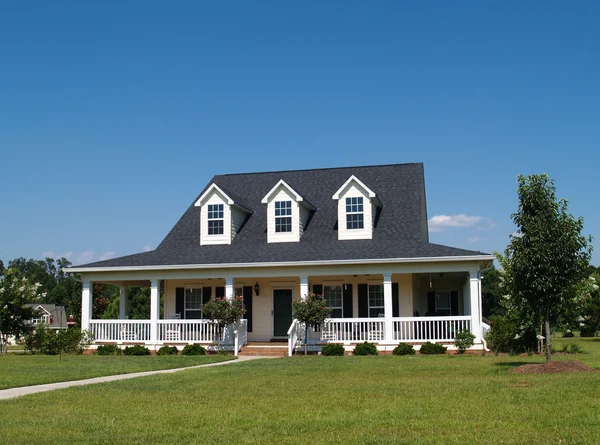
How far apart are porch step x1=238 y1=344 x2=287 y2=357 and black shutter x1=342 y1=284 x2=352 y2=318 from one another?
2996 mm

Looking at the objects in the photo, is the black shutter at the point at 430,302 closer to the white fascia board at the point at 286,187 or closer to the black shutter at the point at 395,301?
the black shutter at the point at 395,301

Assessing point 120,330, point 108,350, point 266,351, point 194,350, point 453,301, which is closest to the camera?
point 194,350

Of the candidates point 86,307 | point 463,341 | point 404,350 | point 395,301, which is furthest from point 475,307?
point 86,307

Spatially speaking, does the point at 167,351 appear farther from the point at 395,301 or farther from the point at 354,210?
the point at 354,210

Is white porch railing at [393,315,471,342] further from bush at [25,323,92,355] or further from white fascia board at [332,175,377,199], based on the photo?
bush at [25,323,92,355]

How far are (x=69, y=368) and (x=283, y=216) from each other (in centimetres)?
1205

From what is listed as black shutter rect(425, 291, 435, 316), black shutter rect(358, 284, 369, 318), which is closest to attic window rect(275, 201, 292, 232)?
black shutter rect(358, 284, 369, 318)

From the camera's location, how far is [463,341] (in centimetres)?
2298

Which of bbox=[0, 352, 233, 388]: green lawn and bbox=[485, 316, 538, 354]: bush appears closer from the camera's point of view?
bbox=[0, 352, 233, 388]: green lawn

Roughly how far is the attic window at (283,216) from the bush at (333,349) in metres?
6.19

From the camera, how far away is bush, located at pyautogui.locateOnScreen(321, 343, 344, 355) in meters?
22.9

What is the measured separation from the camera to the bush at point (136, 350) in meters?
24.7

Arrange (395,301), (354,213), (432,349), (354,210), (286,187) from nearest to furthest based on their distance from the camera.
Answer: (432,349) → (395,301) → (354,213) → (354,210) → (286,187)

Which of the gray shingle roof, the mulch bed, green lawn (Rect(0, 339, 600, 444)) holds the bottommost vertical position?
green lawn (Rect(0, 339, 600, 444))
